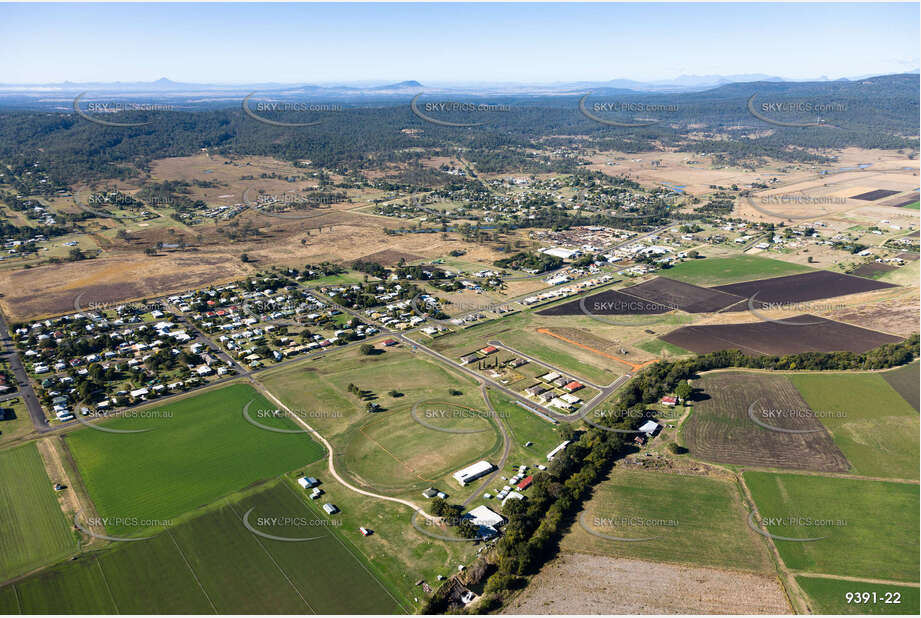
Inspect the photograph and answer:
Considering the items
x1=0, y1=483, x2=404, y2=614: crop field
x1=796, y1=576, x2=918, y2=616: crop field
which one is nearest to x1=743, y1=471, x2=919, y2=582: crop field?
x1=796, y1=576, x2=918, y2=616: crop field

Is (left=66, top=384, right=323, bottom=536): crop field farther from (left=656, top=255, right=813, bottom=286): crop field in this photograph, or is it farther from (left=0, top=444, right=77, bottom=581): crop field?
(left=656, top=255, right=813, bottom=286): crop field

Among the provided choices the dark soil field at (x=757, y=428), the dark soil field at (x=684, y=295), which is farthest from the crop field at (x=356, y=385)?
the dark soil field at (x=684, y=295)

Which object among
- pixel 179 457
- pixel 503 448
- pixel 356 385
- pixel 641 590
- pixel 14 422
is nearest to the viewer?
pixel 641 590

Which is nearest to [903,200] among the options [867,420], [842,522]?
[867,420]

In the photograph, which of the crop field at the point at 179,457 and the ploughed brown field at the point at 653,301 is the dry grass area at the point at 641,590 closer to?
the crop field at the point at 179,457

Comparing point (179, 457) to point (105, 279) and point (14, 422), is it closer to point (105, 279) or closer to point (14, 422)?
point (14, 422)

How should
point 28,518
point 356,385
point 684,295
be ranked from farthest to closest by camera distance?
point 684,295 < point 356,385 < point 28,518
